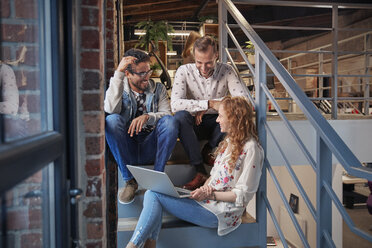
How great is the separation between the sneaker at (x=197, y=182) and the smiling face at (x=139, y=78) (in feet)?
2.21

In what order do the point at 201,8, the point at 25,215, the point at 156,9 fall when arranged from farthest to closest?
the point at 201,8 < the point at 156,9 < the point at 25,215

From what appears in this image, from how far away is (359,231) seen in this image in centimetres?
103

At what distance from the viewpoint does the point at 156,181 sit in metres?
1.54

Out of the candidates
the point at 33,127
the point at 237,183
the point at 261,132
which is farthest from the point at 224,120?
the point at 33,127

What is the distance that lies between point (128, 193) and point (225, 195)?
57 centimetres

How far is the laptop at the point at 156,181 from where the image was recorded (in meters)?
1.47

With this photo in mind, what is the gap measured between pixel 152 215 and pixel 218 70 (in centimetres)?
113

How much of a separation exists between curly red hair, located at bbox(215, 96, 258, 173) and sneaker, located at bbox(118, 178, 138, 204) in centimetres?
55

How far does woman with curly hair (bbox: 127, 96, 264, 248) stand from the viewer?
5.26 feet

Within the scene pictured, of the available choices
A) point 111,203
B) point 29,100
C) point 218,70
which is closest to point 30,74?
A: point 29,100

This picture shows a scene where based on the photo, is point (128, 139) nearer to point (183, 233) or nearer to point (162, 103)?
point (162, 103)

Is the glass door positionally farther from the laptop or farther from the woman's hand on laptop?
the woman's hand on laptop

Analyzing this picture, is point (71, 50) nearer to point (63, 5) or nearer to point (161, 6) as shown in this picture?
point (63, 5)

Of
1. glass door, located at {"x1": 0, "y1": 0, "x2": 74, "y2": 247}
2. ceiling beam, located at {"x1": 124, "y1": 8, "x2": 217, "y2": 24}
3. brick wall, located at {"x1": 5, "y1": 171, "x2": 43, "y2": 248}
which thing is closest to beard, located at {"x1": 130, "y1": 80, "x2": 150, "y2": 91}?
glass door, located at {"x1": 0, "y1": 0, "x2": 74, "y2": 247}
